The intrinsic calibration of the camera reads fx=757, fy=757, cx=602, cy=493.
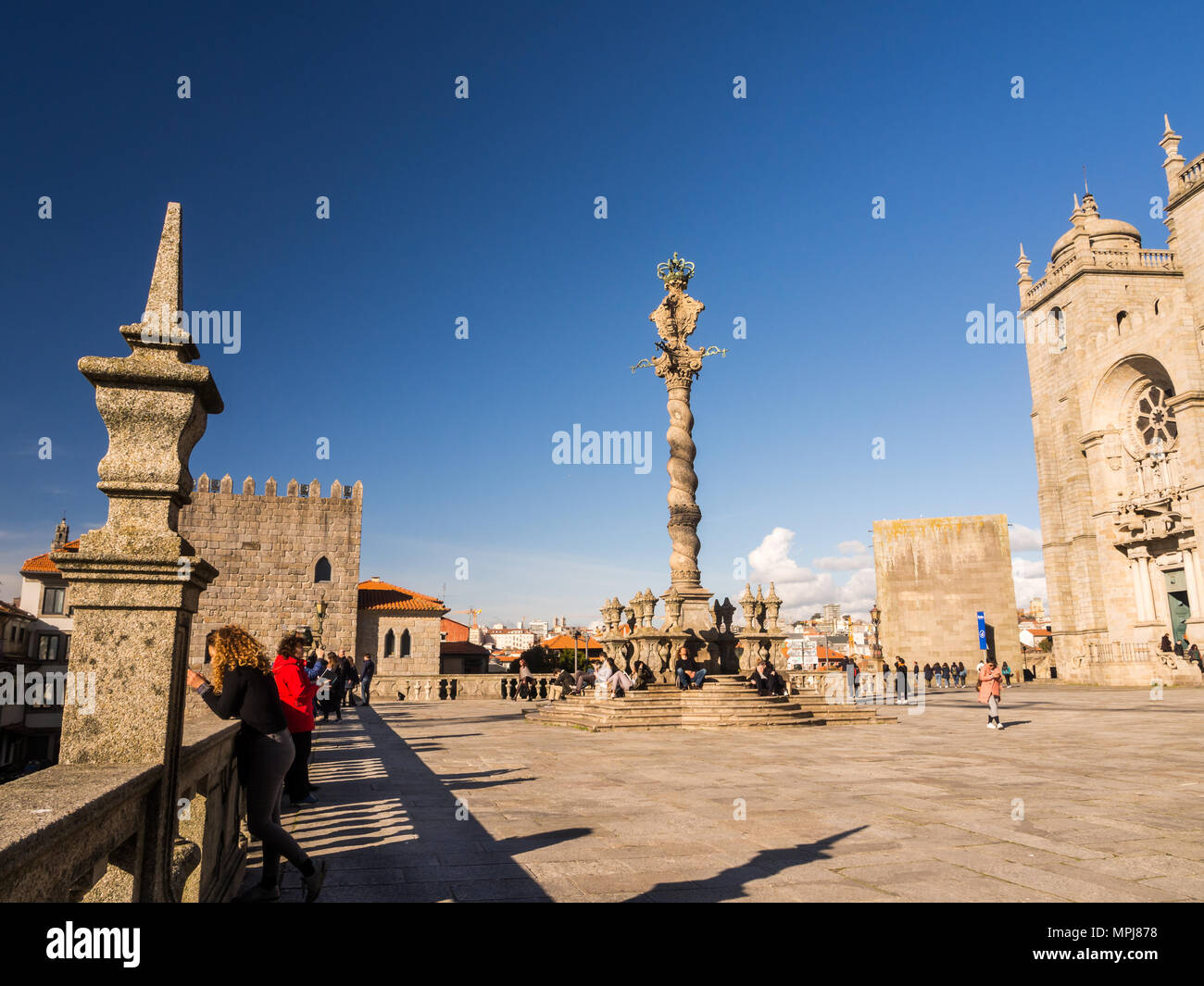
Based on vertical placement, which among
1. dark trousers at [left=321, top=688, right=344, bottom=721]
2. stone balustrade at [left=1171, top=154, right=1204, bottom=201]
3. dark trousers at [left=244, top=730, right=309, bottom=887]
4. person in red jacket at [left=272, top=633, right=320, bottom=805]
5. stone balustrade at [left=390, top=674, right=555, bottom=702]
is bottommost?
stone balustrade at [left=390, top=674, right=555, bottom=702]

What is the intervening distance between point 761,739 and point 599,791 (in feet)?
21.3

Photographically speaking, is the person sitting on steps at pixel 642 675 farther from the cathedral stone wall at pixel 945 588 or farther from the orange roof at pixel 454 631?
the orange roof at pixel 454 631

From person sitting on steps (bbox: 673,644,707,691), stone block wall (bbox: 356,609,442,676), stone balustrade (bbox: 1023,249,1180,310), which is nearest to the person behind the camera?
person sitting on steps (bbox: 673,644,707,691)

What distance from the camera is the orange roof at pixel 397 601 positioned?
42.5 metres

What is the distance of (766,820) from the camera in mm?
6434

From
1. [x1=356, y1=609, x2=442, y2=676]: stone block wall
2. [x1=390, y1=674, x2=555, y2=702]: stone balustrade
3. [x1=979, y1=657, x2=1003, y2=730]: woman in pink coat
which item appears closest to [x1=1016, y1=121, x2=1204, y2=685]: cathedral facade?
[x1=979, y1=657, x2=1003, y2=730]: woman in pink coat

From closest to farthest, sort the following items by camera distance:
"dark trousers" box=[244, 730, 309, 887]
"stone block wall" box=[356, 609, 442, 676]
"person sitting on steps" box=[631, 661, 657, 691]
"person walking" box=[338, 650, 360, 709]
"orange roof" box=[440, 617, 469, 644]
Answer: "dark trousers" box=[244, 730, 309, 887] → "person sitting on steps" box=[631, 661, 657, 691] → "person walking" box=[338, 650, 360, 709] → "stone block wall" box=[356, 609, 442, 676] → "orange roof" box=[440, 617, 469, 644]

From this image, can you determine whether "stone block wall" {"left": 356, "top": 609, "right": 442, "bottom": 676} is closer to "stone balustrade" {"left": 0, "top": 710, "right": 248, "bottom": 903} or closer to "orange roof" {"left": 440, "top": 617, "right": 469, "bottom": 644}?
"stone balustrade" {"left": 0, "top": 710, "right": 248, "bottom": 903}

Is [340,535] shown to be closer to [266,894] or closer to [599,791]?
[599,791]

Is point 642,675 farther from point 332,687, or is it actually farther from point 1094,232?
point 1094,232

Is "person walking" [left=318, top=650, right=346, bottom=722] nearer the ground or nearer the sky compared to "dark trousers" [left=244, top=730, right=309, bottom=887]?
nearer the ground

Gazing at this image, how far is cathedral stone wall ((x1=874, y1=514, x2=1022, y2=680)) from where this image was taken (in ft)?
135

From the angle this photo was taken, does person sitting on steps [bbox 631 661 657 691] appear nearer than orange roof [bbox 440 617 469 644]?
Yes

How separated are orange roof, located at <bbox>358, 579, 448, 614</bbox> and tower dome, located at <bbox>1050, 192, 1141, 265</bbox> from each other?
3594 centimetres
